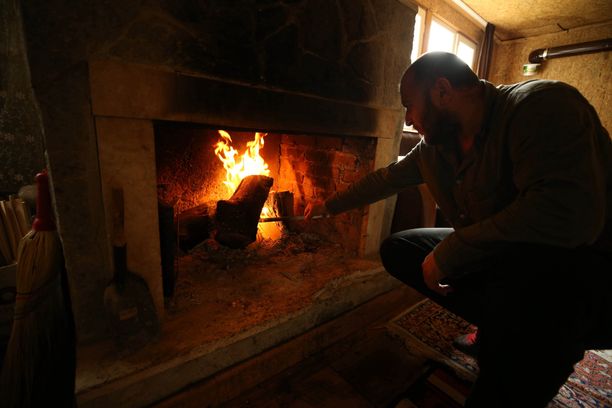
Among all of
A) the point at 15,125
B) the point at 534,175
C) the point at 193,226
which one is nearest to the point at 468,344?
the point at 534,175

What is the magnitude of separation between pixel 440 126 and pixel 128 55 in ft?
4.39

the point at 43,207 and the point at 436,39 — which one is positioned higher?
the point at 436,39

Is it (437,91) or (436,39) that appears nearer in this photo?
(437,91)

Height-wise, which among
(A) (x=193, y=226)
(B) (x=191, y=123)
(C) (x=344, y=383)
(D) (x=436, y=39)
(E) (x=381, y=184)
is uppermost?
(D) (x=436, y=39)

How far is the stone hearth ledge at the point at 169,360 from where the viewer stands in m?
1.17

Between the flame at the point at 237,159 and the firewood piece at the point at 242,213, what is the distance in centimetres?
19

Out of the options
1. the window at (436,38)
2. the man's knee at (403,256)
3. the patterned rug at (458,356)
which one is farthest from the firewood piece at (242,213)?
the window at (436,38)

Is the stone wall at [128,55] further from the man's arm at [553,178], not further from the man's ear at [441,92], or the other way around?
the man's arm at [553,178]

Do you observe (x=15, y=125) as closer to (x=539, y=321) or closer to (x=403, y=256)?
(x=403, y=256)

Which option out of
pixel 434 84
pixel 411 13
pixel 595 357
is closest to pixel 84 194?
pixel 434 84

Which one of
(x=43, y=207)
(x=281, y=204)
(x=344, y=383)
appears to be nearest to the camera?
(x=43, y=207)

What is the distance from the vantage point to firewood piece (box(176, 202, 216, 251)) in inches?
85.0

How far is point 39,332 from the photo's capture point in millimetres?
1232

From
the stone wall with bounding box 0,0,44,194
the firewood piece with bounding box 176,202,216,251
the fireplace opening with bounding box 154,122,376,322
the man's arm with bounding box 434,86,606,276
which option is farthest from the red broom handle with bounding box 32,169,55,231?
the man's arm with bounding box 434,86,606,276
